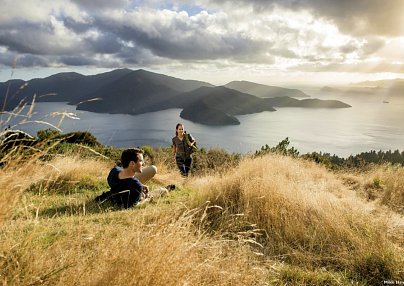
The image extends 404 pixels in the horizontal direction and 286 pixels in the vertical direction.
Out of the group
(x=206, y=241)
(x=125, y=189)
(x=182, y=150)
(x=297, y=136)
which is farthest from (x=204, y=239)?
(x=297, y=136)

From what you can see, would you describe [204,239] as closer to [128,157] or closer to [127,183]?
[127,183]

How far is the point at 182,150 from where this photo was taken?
39.8 ft

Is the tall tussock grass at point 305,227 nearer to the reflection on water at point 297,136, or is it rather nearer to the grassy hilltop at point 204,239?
the grassy hilltop at point 204,239

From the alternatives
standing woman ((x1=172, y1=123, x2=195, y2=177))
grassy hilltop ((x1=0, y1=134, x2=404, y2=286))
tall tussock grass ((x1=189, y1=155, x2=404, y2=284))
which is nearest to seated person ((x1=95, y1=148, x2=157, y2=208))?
grassy hilltop ((x1=0, y1=134, x2=404, y2=286))

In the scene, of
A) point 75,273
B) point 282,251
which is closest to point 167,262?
point 75,273

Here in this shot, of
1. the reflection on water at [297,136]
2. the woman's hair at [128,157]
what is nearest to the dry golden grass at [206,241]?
the woman's hair at [128,157]

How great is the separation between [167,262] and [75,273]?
2.33 feet

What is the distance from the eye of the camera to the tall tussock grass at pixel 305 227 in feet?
13.0

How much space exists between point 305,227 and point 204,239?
2.20 meters

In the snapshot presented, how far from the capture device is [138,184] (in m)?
6.54

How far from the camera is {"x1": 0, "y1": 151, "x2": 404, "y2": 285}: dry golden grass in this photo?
2.51 metres

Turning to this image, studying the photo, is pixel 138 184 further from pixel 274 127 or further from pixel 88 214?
pixel 274 127

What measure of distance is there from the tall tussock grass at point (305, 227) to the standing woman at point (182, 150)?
5.87m

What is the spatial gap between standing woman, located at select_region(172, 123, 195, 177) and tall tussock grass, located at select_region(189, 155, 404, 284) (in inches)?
231
